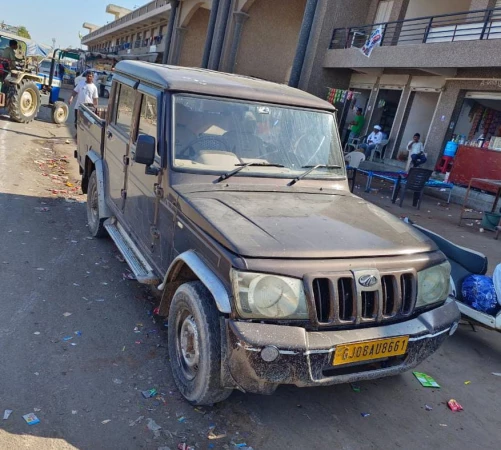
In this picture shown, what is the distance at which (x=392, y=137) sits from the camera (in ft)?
60.3

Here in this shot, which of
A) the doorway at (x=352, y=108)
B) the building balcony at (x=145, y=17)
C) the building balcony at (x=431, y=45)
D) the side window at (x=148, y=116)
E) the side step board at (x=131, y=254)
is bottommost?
the side step board at (x=131, y=254)

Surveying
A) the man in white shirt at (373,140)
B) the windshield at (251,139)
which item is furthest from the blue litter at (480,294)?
the man in white shirt at (373,140)

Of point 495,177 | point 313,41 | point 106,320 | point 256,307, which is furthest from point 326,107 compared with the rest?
point 313,41

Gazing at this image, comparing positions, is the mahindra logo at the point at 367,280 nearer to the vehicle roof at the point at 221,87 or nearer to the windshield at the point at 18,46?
the vehicle roof at the point at 221,87

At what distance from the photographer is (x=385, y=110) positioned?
751 inches

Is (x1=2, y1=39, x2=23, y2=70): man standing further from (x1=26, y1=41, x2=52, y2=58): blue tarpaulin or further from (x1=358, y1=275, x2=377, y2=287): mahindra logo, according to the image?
(x1=358, y1=275, x2=377, y2=287): mahindra logo

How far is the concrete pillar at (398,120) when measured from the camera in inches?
686

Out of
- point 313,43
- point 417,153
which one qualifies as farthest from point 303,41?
point 417,153

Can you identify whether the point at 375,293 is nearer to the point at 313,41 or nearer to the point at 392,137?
the point at 392,137

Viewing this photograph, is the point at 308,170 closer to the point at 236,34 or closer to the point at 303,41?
the point at 303,41

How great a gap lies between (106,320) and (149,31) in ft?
154

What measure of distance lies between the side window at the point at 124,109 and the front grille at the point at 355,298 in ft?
9.40

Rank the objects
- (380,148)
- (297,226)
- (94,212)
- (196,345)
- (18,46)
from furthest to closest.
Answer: (380,148) < (18,46) < (94,212) < (297,226) < (196,345)

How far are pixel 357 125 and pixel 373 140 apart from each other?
2.01 meters
